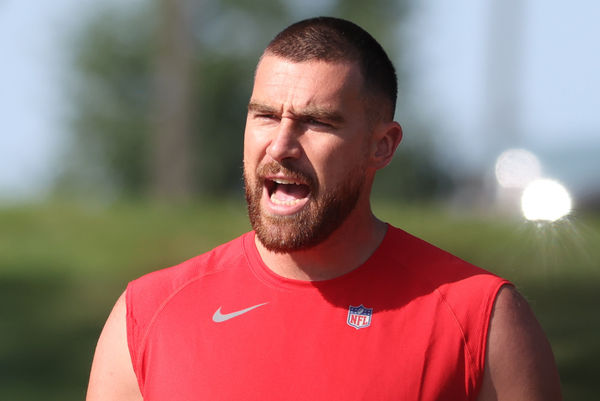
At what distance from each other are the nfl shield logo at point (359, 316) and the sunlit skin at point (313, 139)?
155 millimetres

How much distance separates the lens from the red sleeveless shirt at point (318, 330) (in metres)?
2.79

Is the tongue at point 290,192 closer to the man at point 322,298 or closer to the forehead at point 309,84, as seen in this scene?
the man at point 322,298

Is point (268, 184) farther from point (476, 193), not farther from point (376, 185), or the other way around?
point (376, 185)

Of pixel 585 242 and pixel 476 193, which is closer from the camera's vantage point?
pixel 585 242

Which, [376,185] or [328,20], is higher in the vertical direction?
[328,20]

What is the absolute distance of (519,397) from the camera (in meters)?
2.78

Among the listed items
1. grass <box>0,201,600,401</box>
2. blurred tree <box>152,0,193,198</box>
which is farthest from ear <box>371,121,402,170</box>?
blurred tree <box>152,0,193,198</box>

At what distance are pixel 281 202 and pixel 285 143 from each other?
7.9 inches

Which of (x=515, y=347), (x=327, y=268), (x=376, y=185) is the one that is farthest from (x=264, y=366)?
(x=376, y=185)

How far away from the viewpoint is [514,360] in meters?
2.78

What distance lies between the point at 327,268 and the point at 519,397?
2.44ft

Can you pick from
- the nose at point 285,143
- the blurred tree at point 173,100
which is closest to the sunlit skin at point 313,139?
the nose at point 285,143

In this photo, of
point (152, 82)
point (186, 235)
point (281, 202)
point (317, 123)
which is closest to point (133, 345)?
point (281, 202)

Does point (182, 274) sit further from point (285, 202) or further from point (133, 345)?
point (285, 202)
